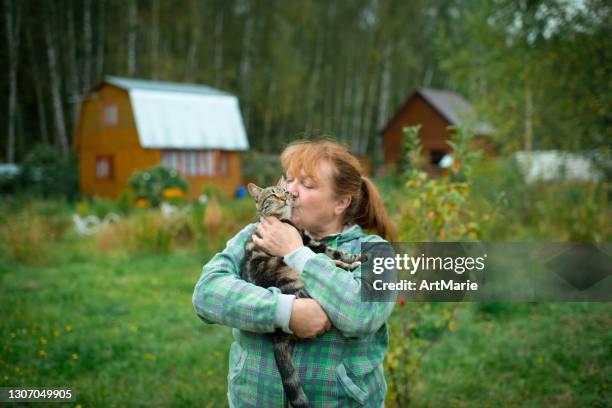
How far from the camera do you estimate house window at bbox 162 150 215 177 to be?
670 inches

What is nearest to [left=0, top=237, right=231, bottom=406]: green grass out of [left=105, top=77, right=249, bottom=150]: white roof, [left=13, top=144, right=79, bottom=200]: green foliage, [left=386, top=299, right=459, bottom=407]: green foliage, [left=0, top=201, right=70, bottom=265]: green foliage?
[left=0, top=201, right=70, bottom=265]: green foliage

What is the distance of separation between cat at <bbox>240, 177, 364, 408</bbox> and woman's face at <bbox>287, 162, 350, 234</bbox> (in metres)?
0.03

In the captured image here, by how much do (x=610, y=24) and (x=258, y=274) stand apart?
27.8 feet

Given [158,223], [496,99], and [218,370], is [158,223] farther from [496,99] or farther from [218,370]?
[496,99]

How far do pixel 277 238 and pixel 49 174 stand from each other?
18.3 m

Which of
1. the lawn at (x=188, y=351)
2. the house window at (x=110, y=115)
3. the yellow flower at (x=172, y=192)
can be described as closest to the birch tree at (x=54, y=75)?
the house window at (x=110, y=115)

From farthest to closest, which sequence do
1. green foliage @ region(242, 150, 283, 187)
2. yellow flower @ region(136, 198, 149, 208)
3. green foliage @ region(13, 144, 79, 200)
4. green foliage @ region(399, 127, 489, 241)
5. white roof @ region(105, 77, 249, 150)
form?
1. green foliage @ region(242, 150, 283, 187)
2. green foliage @ region(13, 144, 79, 200)
3. white roof @ region(105, 77, 249, 150)
4. yellow flower @ region(136, 198, 149, 208)
5. green foliage @ region(399, 127, 489, 241)

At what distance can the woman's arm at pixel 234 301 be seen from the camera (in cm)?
173

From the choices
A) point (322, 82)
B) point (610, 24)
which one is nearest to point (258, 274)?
point (610, 24)

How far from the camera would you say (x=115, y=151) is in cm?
1738

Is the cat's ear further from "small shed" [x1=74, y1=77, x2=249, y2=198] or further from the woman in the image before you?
"small shed" [x1=74, y1=77, x2=249, y2=198]

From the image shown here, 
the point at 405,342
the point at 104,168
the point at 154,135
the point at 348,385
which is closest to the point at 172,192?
the point at 154,135

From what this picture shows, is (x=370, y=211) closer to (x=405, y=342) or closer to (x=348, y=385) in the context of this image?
(x=348, y=385)

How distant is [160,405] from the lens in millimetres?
3510
